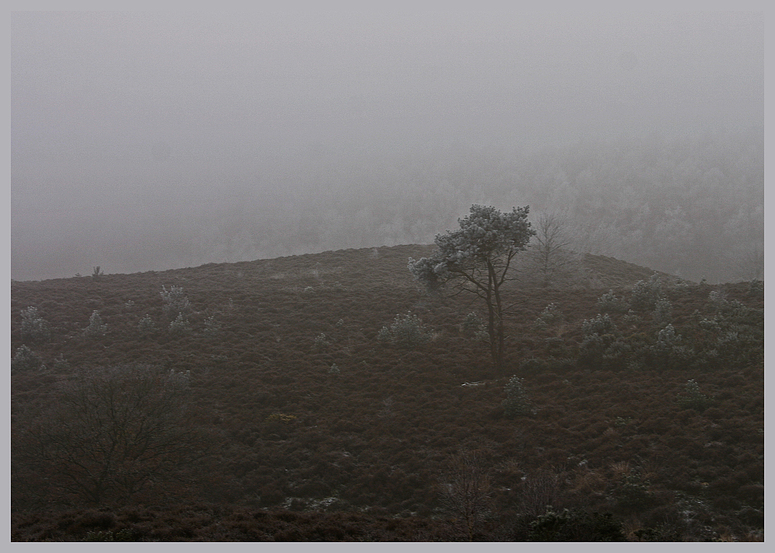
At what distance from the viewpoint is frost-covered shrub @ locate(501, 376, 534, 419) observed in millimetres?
15031

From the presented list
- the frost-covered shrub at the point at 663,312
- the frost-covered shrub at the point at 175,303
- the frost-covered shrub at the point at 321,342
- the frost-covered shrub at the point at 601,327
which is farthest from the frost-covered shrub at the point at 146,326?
the frost-covered shrub at the point at 663,312

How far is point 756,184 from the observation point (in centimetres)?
7525

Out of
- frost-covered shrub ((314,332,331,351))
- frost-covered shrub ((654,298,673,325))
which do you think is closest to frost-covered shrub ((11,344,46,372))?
frost-covered shrub ((314,332,331,351))

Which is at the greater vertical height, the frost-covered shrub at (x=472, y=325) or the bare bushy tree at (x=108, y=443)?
the frost-covered shrub at (x=472, y=325)

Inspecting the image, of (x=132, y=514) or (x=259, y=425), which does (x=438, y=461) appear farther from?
(x=132, y=514)

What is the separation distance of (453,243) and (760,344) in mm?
11174

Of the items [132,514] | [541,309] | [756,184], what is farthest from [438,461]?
[756,184]

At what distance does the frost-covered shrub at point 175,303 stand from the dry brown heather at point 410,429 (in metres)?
0.79

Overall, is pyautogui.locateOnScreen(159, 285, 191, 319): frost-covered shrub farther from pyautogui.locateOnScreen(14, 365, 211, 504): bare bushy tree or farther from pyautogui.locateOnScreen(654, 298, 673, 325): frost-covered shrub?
pyautogui.locateOnScreen(654, 298, 673, 325): frost-covered shrub

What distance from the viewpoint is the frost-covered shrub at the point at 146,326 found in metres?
24.7

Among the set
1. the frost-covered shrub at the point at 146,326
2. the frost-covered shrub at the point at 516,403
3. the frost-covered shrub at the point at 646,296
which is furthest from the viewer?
the frost-covered shrub at the point at 146,326

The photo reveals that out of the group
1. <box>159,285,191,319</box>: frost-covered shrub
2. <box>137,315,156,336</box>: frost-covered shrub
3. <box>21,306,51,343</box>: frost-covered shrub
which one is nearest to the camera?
<box>21,306,51,343</box>: frost-covered shrub

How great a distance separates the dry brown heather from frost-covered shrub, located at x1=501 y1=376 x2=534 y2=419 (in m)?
0.26

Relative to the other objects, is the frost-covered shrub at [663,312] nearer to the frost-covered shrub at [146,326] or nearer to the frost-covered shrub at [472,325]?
the frost-covered shrub at [472,325]
